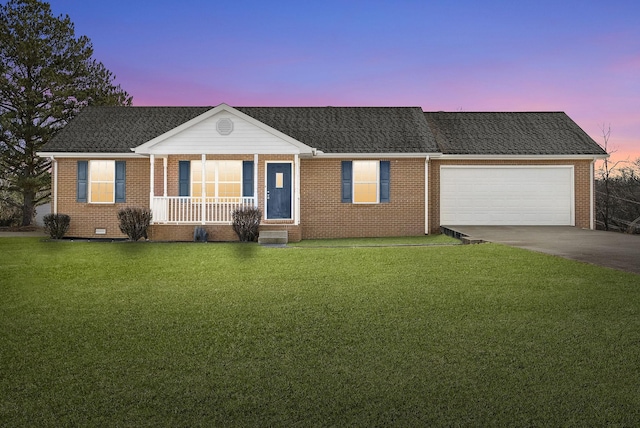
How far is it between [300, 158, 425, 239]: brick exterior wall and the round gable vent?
9.83 feet

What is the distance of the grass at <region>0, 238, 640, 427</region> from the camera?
3.82 metres

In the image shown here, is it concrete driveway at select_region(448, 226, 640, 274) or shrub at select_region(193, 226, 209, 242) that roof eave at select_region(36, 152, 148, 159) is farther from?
concrete driveway at select_region(448, 226, 640, 274)

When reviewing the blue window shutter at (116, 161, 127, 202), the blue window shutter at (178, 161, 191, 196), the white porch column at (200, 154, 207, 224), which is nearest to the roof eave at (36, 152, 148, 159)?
the blue window shutter at (116, 161, 127, 202)

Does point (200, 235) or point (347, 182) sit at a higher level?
point (347, 182)

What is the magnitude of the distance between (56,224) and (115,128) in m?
4.51

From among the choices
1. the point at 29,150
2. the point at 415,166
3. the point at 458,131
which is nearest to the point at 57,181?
the point at 29,150

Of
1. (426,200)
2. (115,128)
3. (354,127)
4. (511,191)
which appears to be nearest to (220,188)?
(115,128)

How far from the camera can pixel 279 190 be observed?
18.7 meters

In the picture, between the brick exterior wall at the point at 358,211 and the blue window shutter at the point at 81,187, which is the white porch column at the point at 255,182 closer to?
the brick exterior wall at the point at 358,211

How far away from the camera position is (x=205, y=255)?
12.6 meters

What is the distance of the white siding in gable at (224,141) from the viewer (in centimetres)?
1759

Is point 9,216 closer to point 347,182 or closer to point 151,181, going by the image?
point 151,181

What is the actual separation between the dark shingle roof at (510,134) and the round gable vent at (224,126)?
737 cm

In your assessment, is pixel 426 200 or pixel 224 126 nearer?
pixel 224 126
